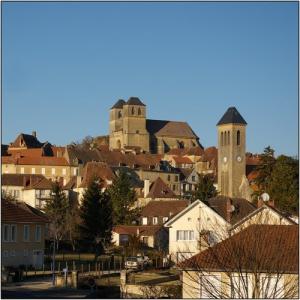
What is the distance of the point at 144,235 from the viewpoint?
69688 millimetres

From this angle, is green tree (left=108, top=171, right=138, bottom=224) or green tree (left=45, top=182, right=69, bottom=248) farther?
green tree (left=108, top=171, right=138, bottom=224)

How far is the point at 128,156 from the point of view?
142m

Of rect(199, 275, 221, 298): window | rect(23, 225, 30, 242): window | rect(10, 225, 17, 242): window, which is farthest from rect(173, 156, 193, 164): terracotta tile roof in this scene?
rect(199, 275, 221, 298): window

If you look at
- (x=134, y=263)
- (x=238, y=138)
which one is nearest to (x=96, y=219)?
(x=134, y=263)

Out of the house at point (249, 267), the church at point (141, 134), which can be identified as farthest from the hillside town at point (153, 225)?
the church at point (141, 134)

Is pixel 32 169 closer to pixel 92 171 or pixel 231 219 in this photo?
pixel 92 171

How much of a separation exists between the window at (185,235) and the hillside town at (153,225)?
72mm

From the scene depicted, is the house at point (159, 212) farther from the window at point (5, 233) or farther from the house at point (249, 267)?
the house at point (249, 267)

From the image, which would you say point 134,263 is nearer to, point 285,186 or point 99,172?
point 285,186

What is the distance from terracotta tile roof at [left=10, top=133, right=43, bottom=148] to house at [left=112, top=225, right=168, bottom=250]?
280 feet

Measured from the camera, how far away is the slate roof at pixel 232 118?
129 metres

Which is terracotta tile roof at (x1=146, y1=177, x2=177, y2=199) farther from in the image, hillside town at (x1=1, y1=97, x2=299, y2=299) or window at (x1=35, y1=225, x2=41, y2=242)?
window at (x1=35, y1=225, x2=41, y2=242)

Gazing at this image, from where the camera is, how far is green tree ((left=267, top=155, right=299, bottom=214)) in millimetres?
67250

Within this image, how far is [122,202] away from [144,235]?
1407 centimetres
